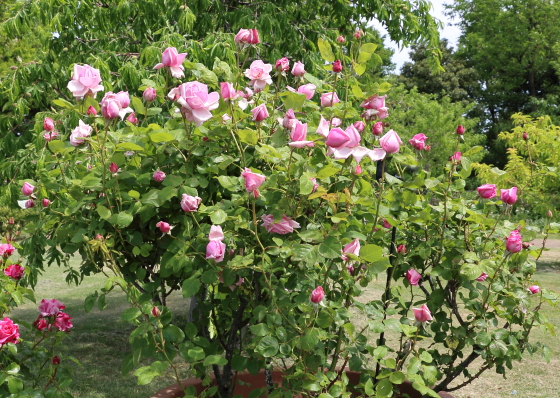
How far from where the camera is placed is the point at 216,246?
1.56m

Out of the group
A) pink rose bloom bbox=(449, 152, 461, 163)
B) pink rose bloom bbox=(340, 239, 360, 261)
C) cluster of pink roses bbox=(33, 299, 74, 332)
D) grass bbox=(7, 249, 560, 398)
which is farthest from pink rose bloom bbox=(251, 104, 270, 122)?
grass bbox=(7, 249, 560, 398)

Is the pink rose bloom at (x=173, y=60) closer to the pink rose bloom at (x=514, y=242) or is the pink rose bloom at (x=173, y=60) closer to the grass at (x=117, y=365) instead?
the pink rose bloom at (x=514, y=242)

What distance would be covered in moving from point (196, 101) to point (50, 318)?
4.32 feet

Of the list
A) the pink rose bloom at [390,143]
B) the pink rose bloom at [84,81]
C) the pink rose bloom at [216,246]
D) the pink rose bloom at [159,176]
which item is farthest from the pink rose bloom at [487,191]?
the pink rose bloom at [84,81]

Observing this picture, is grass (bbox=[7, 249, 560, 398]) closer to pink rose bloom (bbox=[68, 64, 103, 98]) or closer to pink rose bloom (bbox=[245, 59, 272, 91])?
pink rose bloom (bbox=[245, 59, 272, 91])

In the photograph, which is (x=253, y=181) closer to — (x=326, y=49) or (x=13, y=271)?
(x=326, y=49)

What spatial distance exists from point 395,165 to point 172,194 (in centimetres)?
86

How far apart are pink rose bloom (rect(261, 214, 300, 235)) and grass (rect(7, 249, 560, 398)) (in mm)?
1461

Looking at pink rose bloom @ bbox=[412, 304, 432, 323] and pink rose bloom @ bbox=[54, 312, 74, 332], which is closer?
pink rose bloom @ bbox=[412, 304, 432, 323]

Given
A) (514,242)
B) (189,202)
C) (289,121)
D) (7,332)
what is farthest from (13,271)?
(514,242)

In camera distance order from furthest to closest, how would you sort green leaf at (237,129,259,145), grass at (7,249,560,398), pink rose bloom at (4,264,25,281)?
grass at (7,249,560,398) → pink rose bloom at (4,264,25,281) → green leaf at (237,129,259,145)

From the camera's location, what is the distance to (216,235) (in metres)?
1.58

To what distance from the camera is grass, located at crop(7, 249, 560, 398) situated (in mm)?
4312

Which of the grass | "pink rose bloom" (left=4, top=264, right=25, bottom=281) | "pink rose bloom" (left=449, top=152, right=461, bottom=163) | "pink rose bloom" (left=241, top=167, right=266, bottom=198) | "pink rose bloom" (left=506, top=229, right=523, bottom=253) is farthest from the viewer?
the grass
